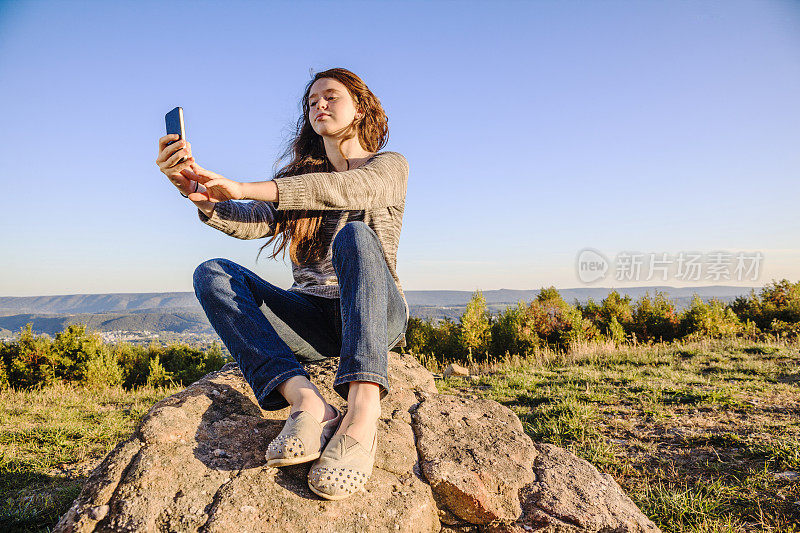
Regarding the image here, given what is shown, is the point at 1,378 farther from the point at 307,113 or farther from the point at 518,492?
the point at 518,492

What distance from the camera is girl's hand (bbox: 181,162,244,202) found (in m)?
1.87

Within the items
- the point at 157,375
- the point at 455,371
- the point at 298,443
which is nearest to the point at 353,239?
the point at 298,443

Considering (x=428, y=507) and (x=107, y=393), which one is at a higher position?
(x=428, y=507)

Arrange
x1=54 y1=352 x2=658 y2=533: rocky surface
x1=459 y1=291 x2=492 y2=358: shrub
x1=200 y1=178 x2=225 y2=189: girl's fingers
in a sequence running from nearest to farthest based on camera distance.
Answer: x1=54 y1=352 x2=658 y2=533: rocky surface → x1=200 y1=178 x2=225 y2=189: girl's fingers → x1=459 y1=291 x2=492 y2=358: shrub

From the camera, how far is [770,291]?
13.7m

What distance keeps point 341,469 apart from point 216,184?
125 cm

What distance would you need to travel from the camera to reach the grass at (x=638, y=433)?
244cm

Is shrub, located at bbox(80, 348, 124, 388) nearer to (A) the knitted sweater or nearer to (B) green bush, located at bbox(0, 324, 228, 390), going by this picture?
(B) green bush, located at bbox(0, 324, 228, 390)

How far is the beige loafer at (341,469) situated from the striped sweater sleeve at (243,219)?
1.38m

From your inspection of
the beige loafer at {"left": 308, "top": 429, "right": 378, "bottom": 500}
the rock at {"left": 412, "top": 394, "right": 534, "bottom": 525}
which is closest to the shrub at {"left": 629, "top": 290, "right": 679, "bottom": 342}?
the rock at {"left": 412, "top": 394, "right": 534, "bottom": 525}

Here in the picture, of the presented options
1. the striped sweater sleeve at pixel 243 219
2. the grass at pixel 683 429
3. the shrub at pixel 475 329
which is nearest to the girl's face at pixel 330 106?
the striped sweater sleeve at pixel 243 219

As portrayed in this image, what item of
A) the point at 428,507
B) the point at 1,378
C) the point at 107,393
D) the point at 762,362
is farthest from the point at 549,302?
the point at 1,378

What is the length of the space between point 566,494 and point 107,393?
808 cm

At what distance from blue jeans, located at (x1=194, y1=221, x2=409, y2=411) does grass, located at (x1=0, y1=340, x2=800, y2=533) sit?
1.53 meters
